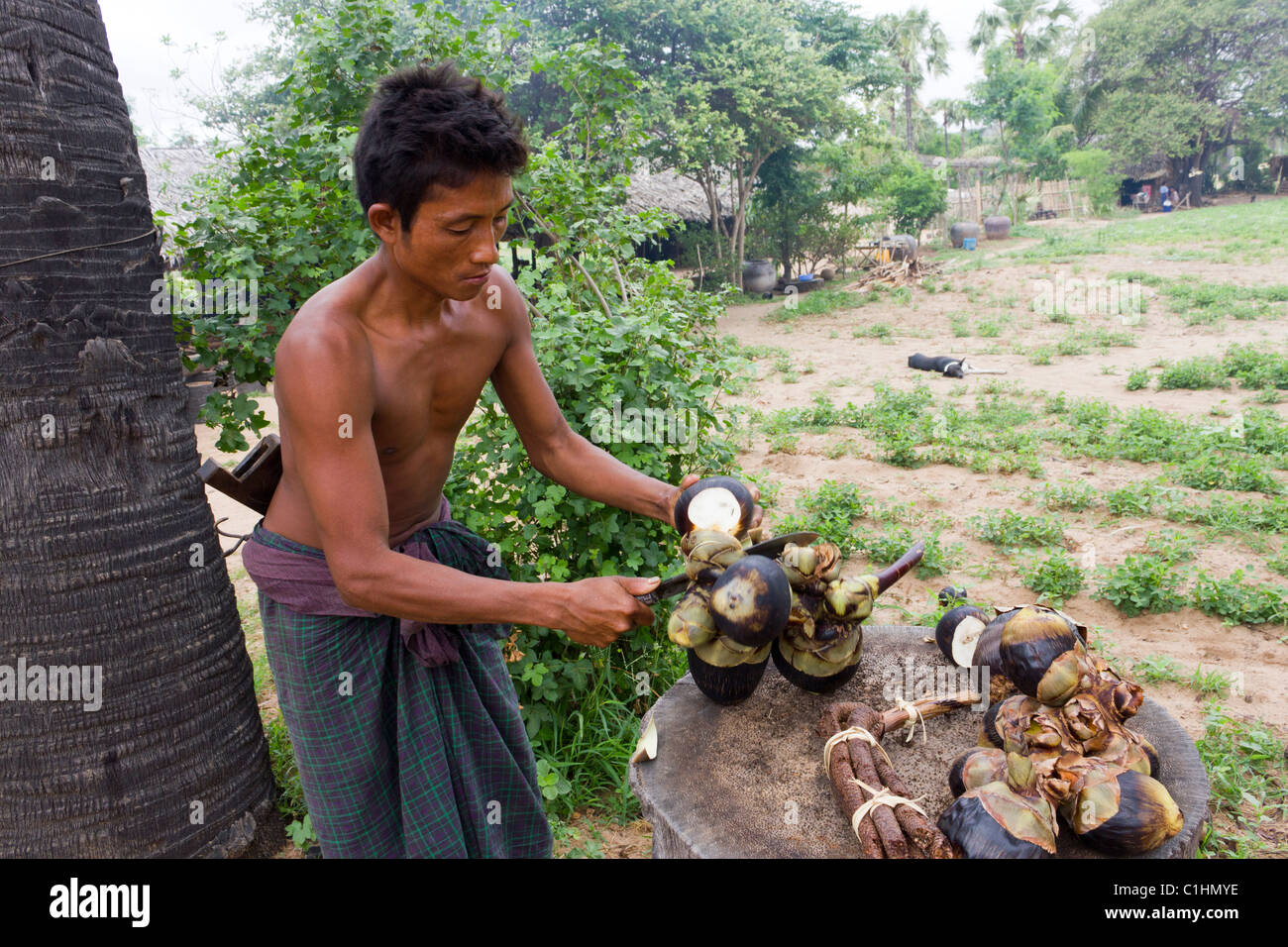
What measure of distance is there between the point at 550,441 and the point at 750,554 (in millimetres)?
682

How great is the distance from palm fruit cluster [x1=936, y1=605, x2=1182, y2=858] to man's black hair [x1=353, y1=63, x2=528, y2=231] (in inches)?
57.1

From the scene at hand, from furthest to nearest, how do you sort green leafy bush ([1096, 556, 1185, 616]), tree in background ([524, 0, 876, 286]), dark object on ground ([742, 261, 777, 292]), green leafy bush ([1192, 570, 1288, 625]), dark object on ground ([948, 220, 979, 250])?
dark object on ground ([948, 220, 979, 250]) < dark object on ground ([742, 261, 777, 292]) < tree in background ([524, 0, 876, 286]) < green leafy bush ([1096, 556, 1185, 616]) < green leafy bush ([1192, 570, 1288, 625])

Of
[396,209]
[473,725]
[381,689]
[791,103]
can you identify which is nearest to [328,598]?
[381,689]

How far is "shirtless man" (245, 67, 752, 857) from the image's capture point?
1.66 m

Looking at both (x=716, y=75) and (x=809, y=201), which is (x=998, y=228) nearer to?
(x=809, y=201)

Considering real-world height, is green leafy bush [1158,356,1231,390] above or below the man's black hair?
below

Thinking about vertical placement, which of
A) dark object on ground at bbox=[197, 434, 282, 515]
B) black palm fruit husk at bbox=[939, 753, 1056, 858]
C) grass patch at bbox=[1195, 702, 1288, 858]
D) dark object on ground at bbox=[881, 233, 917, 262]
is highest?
dark object on ground at bbox=[881, 233, 917, 262]

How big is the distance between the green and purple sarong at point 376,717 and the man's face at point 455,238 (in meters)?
0.65

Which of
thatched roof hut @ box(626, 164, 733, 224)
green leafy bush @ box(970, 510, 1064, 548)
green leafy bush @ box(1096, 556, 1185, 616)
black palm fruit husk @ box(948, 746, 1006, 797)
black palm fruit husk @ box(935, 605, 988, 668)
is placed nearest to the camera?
black palm fruit husk @ box(948, 746, 1006, 797)

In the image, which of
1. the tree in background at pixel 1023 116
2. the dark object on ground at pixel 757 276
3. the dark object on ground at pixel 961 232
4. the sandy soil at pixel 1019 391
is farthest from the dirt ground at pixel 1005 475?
the tree in background at pixel 1023 116

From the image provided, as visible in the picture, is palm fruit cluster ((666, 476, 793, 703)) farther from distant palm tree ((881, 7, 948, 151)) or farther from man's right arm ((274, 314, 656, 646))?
distant palm tree ((881, 7, 948, 151))

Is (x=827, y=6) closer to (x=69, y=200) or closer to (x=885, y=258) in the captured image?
(x=885, y=258)

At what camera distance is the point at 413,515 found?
210 centimetres

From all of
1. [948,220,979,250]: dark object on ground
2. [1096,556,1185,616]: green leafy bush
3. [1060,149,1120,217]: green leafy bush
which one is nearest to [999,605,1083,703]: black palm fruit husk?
[1096,556,1185,616]: green leafy bush
